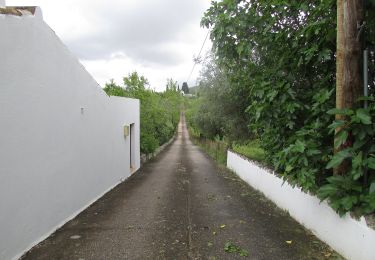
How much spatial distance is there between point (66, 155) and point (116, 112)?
16.5 feet

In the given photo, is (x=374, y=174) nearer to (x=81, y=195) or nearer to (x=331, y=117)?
(x=331, y=117)

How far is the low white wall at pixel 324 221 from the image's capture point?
4.13 metres

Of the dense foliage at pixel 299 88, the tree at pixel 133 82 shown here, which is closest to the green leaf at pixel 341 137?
the dense foliage at pixel 299 88

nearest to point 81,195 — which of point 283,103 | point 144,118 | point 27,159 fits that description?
point 27,159

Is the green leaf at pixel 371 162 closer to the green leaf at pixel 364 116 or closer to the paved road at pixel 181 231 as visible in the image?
the green leaf at pixel 364 116

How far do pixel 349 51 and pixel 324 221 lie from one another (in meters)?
2.64

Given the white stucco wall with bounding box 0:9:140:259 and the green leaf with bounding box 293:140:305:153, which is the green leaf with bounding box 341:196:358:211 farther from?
the white stucco wall with bounding box 0:9:140:259

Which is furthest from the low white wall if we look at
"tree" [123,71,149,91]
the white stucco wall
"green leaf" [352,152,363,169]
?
"tree" [123,71,149,91]

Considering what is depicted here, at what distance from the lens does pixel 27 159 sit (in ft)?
16.6

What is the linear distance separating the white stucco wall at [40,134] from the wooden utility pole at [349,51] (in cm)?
471

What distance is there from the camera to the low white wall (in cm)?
413

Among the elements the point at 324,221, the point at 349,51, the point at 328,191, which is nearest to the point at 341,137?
the point at 328,191

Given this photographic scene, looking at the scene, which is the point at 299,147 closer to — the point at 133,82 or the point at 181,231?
the point at 181,231

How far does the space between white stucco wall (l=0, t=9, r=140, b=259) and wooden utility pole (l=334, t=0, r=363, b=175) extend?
471 cm
